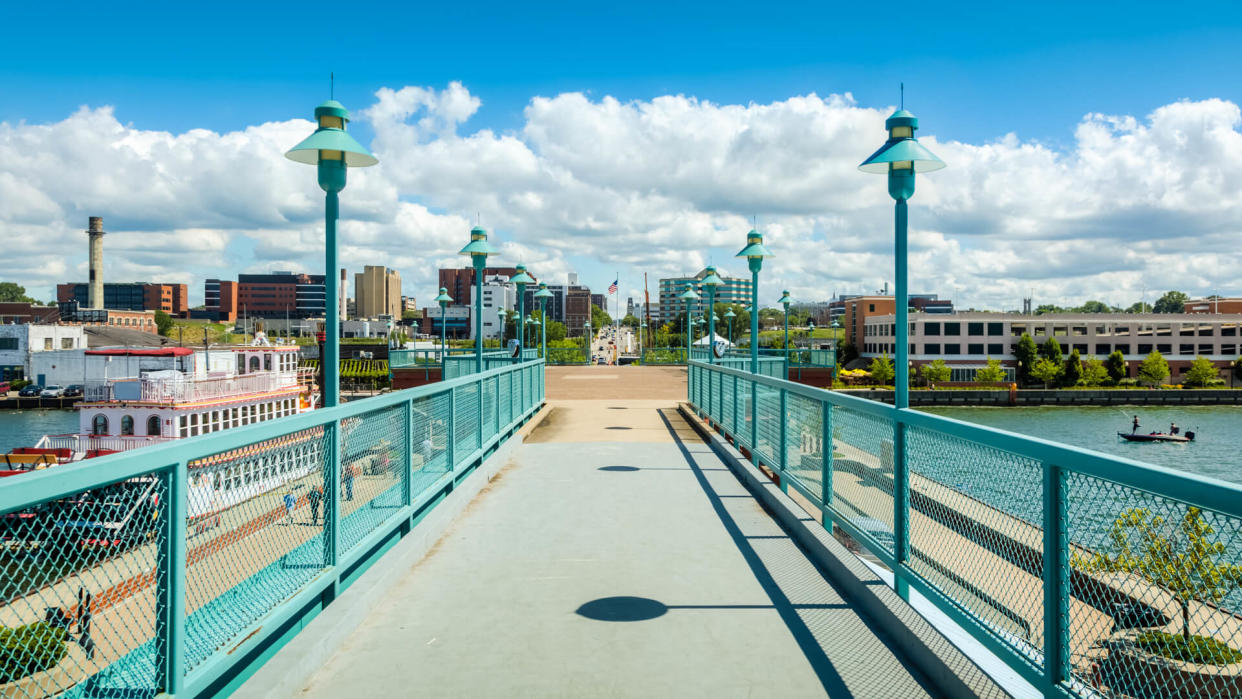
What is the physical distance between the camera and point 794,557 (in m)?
6.65

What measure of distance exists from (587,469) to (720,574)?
5224 mm

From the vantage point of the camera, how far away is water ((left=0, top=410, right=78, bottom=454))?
56.1 m

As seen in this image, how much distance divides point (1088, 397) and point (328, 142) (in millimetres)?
90818

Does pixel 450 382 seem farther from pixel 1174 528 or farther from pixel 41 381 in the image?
pixel 41 381

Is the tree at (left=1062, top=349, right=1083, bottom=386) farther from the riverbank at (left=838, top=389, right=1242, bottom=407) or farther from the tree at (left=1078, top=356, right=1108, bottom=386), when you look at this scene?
the riverbank at (left=838, top=389, right=1242, bottom=407)

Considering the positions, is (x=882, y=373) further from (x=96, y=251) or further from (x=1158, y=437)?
(x=96, y=251)

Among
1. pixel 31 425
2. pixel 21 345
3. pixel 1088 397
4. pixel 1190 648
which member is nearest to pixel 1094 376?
pixel 1088 397

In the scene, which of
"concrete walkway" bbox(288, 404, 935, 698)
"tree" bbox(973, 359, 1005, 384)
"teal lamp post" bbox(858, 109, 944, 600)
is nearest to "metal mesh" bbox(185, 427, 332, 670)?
"concrete walkway" bbox(288, 404, 935, 698)

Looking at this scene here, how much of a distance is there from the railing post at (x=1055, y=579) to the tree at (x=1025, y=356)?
9614cm

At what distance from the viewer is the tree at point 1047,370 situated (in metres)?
86.4

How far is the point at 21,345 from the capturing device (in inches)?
3521

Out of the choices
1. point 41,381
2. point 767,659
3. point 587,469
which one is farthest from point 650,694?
point 41,381

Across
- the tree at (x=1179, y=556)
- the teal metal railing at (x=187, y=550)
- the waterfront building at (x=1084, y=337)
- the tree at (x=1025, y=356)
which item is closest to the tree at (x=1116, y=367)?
the waterfront building at (x=1084, y=337)

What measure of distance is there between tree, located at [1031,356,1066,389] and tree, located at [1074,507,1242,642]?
94800 millimetres
